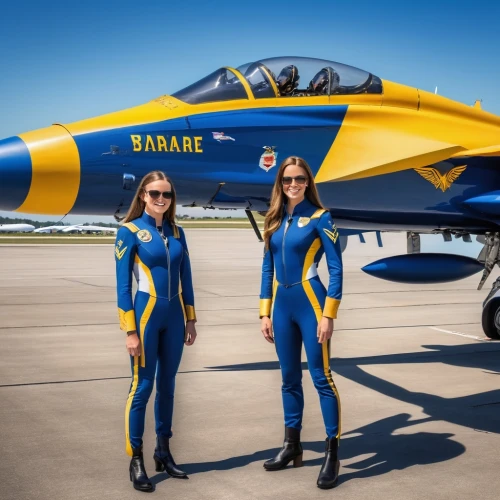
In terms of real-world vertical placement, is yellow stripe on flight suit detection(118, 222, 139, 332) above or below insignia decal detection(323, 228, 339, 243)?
below

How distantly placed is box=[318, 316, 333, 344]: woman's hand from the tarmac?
856mm

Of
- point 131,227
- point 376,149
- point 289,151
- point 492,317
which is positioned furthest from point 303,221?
point 492,317

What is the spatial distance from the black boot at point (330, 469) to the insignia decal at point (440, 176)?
3.92 metres

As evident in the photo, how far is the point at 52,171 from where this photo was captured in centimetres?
613

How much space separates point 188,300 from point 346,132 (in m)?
3.29

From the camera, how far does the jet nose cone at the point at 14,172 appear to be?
5992 mm

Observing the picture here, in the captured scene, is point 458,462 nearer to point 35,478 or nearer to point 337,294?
point 337,294

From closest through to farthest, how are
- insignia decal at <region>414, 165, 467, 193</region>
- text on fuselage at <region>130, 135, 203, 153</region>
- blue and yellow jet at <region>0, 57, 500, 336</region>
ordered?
blue and yellow jet at <region>0, 57, 500, 336</region> < text on fuselage at <region>130, 135, 203, 153</region> < insignia decal at <region>414, 165, 467, 193</region>

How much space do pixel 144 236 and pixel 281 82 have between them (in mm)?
3329

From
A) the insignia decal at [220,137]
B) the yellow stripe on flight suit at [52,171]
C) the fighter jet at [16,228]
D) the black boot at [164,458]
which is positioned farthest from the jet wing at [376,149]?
the fighter jet at [16,228]

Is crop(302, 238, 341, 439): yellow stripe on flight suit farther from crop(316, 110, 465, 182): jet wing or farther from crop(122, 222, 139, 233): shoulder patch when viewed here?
crop(316, 110, 465, 182): jet wing

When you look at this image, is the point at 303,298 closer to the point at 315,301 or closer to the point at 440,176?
the point at 315,301

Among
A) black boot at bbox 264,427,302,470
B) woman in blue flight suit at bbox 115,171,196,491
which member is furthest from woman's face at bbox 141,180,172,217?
black boot at bbox 264,427,302,470

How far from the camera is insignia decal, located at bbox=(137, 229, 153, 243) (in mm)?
4438
